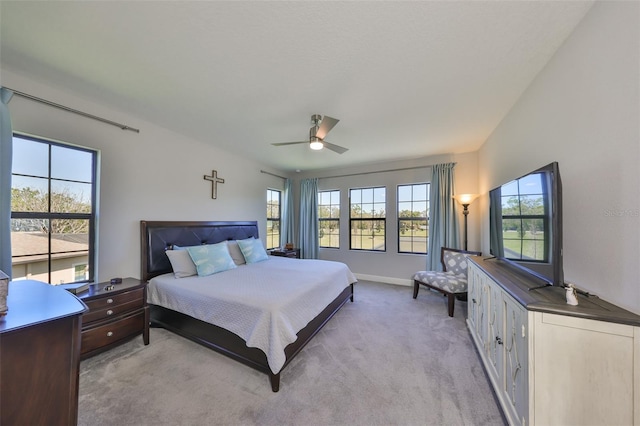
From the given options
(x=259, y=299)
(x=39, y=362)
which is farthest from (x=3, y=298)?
(x=259, y=299)

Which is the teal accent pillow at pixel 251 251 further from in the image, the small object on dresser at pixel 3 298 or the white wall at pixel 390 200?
the small object on dresser at pixel 3 298

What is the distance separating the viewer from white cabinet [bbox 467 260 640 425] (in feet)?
3.17

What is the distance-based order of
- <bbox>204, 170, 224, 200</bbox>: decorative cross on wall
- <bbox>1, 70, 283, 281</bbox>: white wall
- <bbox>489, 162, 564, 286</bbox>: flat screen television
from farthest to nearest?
<bbox>204, 170, 224, 200</bbox>: decorative cross on wall, <bbox>1, 70, 283, 281</bbox>: white wall, <bbox>489, 162, 564, 286</bbox>: flat screen television

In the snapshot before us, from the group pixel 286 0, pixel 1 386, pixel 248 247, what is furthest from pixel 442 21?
pixel 248 247

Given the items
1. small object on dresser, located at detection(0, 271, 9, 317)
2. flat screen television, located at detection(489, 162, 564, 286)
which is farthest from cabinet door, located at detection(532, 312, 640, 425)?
small object on dresser, located at detection(0, 271, 9, 317)

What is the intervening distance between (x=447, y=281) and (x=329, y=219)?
2.80 meters

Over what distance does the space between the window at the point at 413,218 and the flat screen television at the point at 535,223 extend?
213 centimetres

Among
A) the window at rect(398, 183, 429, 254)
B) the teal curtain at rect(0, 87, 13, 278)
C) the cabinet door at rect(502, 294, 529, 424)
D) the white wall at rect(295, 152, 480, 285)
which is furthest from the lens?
the window at rect(398, 183, 429, 254)

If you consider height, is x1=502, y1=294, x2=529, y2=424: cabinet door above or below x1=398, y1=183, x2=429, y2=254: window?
below

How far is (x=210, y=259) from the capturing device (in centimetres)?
290

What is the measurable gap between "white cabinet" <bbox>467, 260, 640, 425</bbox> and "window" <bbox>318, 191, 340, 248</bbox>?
12.8ft

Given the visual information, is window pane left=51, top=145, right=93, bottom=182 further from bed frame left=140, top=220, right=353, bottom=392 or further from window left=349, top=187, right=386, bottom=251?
window left=349, top=187, right=386, bottom=251

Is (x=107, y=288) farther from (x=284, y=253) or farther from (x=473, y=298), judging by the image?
(x=473, y=298)

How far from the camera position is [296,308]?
2041 millimetres
